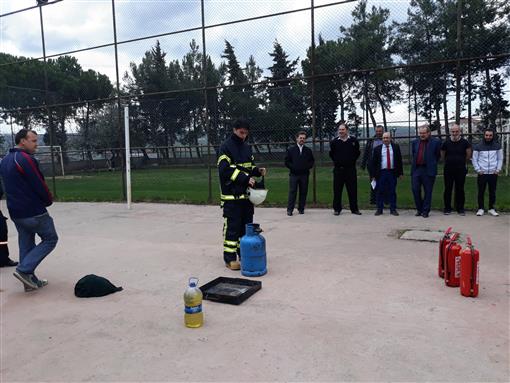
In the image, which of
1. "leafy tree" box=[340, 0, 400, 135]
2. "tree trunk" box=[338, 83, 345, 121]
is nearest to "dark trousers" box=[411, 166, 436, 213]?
"leafy tree" box=[340, 0, 400, 135]

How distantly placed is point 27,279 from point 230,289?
234cm

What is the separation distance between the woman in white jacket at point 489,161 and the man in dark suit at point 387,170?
1449 millimetres

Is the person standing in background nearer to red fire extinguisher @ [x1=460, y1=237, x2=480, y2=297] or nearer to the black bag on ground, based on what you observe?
red fire extinguisher @ [x1=460, y1=237, x2=480, y2=297]

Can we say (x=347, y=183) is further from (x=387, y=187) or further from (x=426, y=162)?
(x=426, y=162)

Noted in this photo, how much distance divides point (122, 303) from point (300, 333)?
1.94 m

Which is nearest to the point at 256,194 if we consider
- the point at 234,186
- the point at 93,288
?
the point at 234,186

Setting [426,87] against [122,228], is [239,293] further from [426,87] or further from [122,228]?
[426,87]

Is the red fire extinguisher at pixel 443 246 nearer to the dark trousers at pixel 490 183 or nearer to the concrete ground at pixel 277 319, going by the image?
the concrete ground at pixel 277 319

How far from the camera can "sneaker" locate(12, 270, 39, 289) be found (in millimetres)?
4949

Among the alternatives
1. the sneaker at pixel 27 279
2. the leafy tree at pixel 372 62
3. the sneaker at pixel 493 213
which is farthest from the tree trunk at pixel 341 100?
the sneaker at pixel 27 279

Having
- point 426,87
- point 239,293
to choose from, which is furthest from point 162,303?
point 426,87

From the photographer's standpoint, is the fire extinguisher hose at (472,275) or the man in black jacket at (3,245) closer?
the fire extinguisher hose at (472,275)

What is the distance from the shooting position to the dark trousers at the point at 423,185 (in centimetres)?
863

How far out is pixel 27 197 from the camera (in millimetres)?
4844
